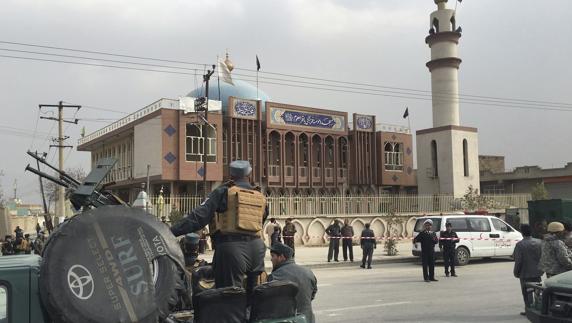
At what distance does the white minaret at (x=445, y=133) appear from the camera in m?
40.8

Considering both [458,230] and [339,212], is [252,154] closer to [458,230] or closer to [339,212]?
[339,212]

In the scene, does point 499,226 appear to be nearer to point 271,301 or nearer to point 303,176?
point 271,301

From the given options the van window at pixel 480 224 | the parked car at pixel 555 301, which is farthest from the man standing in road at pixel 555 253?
the van window at pixel 480 224

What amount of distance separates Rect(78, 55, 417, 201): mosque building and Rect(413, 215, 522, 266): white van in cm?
1577

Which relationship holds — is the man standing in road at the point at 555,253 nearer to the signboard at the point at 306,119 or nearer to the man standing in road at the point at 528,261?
the man standing in road at the point at 528,261

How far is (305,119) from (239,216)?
33.3m

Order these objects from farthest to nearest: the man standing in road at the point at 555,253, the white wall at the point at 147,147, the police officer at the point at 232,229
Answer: the white wall at the point at 147,147 < the man standing in road at the point at 555,253 < the police officer at the point at 232,229

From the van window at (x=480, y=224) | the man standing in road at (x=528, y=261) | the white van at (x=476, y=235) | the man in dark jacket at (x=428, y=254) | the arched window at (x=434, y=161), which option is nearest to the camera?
the man standing in road at (x=528, y=261)

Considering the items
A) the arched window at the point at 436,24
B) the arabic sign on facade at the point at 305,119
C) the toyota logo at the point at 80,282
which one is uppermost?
the arched window at the point at 436,24

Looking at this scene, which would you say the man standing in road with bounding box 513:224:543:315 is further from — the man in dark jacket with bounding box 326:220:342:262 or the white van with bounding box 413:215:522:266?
the man in dark jacket with bounding box 326:220:342:262

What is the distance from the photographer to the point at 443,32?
1683 inches

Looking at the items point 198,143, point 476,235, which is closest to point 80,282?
point 476,235

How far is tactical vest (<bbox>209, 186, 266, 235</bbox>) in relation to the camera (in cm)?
433

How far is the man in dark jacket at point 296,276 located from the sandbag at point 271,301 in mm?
814
